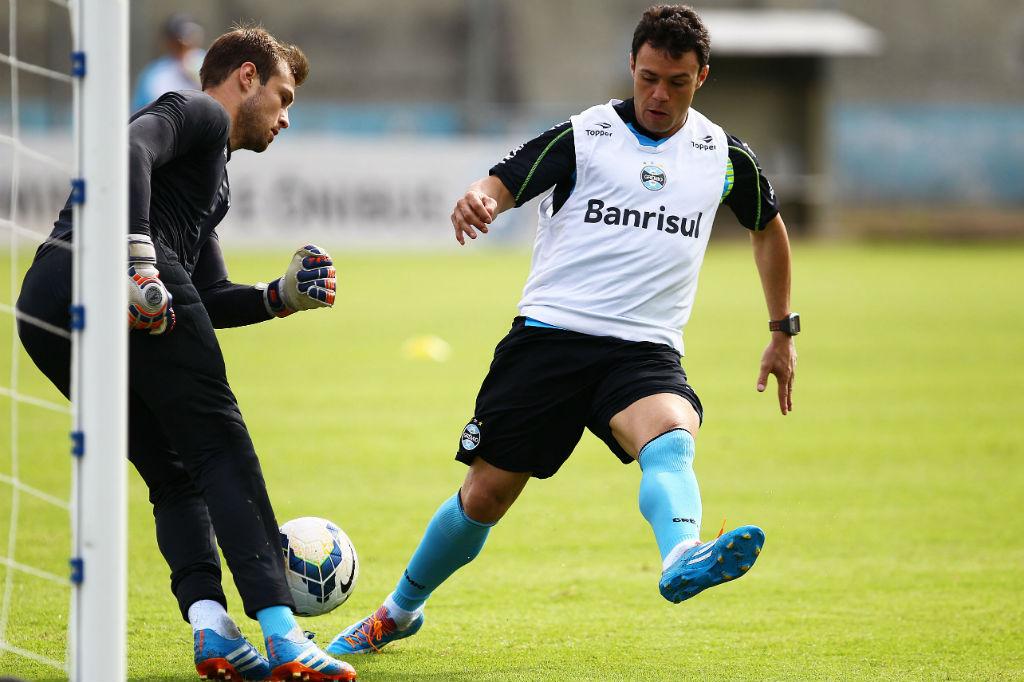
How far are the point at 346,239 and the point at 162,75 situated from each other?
1147 cm

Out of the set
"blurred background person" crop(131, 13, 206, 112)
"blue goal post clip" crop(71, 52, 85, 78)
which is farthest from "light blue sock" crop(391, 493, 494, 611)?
"blurred background person" crop(131, 13, 206, 112)

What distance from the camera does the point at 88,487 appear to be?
3062mm

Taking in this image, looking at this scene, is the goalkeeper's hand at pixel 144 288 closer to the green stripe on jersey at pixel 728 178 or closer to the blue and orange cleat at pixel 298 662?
the blue and orange cleat at pixel 298 662

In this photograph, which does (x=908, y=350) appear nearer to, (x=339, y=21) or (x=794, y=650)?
(x=794, y=650)

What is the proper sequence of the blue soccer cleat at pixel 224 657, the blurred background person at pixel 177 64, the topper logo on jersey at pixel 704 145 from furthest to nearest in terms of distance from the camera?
the blurred background person at pixel 177 64
the topper logo on jersey at pixel 704 145
the blue soccer cleat at pixel 224 657

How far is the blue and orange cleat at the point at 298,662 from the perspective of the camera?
3.74 m

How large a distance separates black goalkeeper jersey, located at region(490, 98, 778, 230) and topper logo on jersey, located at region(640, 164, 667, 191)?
12cm

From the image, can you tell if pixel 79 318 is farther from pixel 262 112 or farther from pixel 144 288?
pixel 262 112

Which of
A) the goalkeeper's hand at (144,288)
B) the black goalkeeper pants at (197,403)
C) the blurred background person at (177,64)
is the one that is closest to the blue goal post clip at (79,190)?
the goalkeeper's hand at (144,288)

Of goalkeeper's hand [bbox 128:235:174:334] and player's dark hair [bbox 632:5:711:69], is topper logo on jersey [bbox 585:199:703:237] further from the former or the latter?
goalkeeper's hand [bbox 128:235:174:334]

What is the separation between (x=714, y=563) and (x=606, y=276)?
111 cm

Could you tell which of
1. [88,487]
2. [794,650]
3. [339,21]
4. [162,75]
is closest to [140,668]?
[88,487]

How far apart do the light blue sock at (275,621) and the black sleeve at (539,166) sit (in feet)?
4.68

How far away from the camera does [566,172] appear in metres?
4.30
